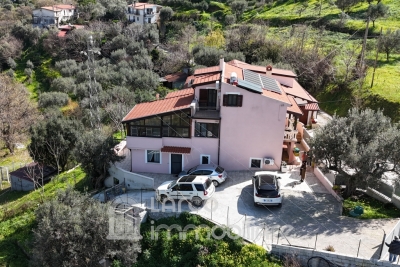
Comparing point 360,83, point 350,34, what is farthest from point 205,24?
point 360,83

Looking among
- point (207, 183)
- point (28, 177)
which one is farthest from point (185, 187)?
point (28, 177)

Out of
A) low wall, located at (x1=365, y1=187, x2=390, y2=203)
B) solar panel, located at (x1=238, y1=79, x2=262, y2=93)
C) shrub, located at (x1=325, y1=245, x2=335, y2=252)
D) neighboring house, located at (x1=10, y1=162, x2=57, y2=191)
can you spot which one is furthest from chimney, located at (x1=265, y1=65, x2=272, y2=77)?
neighboring house, located at (x1=10, y1=162, x2=57, y2=191)

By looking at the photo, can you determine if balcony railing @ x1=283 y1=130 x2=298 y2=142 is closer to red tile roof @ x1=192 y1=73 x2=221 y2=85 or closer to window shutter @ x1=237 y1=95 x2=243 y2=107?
window shutter @ x1=237 y1=95 x2=243 y2=107

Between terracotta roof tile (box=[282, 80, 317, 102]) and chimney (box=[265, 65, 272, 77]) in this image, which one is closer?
terracotta roof tile (box=[282, 80, 317, 102])

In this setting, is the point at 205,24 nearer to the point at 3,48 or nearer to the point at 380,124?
the point at 3,48

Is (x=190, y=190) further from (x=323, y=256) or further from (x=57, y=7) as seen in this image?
(x=57, y=7)

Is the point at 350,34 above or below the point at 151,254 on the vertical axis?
above
